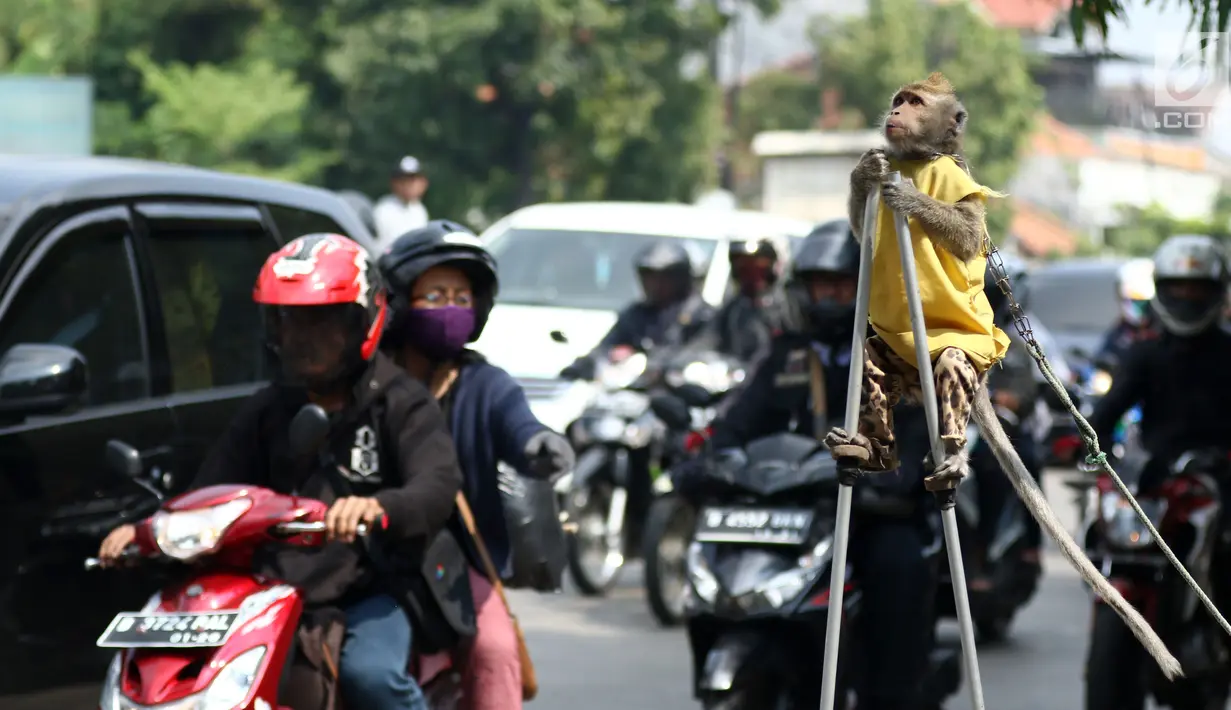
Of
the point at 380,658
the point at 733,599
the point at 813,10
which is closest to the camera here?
the point at 380,658

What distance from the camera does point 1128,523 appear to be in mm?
7004

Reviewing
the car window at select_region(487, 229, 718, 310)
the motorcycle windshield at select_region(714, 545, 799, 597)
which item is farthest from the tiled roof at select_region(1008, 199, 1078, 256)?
the motorcycle windshield at select_region(714, 545, 799, 597)

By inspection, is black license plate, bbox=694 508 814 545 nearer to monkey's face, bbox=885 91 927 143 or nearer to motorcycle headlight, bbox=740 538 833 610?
motorcycle headlight, bbox=740 538 833 610

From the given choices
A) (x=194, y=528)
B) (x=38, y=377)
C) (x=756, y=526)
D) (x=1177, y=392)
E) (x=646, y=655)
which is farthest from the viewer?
(x=646, y=655)

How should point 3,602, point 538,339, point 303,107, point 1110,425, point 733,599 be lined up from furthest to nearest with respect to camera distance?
point 303,107, point 538,339, point 1110,425, point 733,599, point 3,602

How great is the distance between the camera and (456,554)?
525 centimetres

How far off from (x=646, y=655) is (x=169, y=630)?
5441 millimetres

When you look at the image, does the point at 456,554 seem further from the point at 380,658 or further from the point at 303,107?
the point at 303,107

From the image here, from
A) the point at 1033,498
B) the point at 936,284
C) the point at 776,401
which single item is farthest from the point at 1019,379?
the point at 936,284

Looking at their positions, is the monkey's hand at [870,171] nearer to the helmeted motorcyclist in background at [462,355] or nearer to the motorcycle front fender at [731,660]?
the helmeted motorcyclist in background at [462,355]

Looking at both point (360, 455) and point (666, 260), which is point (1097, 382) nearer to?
point (666, 260)

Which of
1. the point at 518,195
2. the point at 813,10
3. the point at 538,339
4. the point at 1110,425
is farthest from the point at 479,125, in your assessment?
the point at 813,10

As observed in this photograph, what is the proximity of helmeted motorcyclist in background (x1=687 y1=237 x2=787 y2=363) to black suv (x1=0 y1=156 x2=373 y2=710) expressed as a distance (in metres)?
5.20

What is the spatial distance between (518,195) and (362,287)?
37.5 metres
